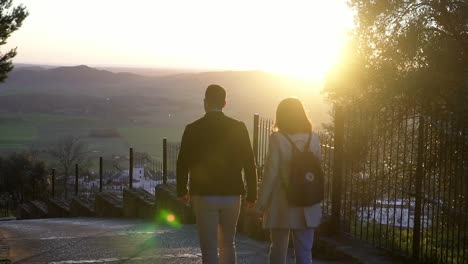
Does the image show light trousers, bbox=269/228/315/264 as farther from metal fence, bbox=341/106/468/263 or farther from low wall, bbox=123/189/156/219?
low wall, bbox=123/189/156/219

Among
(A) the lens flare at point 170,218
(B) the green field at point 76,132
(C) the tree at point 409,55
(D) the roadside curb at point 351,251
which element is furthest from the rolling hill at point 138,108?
(D) the roadside curb at point 351,251

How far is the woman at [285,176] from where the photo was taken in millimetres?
5512

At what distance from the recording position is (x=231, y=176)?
5562 mm

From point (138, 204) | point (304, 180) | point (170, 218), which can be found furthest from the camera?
point (138, 204)

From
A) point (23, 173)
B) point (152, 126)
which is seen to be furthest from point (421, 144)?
point (152, 126)

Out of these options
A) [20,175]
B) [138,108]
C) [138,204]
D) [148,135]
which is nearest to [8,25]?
[138,204]

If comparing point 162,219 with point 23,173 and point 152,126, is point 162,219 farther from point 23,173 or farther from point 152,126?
point 152,126

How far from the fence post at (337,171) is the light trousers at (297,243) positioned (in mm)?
2962

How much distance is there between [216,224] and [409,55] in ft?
43.1

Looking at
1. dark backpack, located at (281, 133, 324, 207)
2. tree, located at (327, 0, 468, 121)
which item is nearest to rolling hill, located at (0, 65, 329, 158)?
tree, located at (327, 0, 468, 121)

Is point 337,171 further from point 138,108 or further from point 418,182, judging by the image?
point 138,108

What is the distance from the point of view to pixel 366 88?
1877 centimetres

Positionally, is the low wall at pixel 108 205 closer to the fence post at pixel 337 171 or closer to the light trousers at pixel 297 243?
the fence post at pixel 337 171

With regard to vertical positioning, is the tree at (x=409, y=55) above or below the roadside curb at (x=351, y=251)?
above
